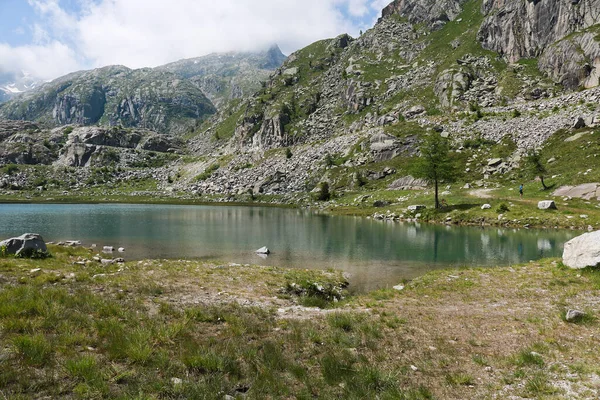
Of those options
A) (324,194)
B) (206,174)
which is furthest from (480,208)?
(206,174)

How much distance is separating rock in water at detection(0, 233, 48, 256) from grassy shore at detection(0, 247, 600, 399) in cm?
702

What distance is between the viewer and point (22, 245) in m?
24.7

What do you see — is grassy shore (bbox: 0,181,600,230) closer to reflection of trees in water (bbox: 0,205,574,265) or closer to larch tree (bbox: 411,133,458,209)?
reflection of trees in water (bbox: 0,205,574,265)

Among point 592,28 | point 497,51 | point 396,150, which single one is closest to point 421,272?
point 396,150

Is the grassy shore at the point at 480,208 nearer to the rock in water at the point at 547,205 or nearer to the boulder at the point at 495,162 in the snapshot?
the rock in water at the point at 547,205

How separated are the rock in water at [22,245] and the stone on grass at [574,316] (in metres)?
33.9

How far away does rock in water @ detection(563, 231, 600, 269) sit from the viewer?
19.6 m

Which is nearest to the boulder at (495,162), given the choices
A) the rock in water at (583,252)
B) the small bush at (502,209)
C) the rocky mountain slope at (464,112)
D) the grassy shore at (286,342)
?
the rocky mountain slope at (464,112)

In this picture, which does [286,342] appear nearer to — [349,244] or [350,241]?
[349,244]

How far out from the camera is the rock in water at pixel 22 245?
24.2m

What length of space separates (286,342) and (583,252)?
69.1 ft

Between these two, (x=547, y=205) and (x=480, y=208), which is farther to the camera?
(x=480, y=208)

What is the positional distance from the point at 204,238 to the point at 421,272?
3006 centimetres

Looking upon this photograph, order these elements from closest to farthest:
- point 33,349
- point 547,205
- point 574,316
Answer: point 33,349
point 574,316
point 547,205
